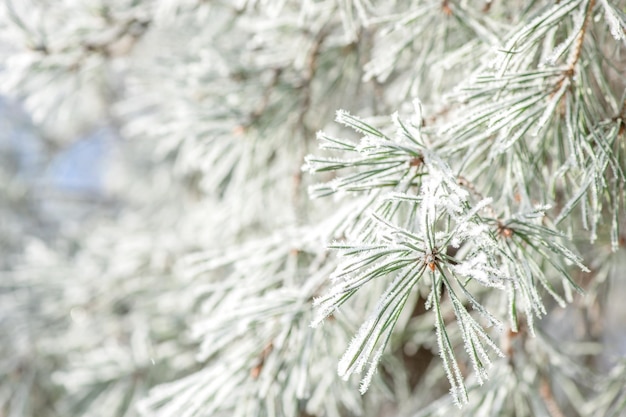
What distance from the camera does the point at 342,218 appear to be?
0.78m

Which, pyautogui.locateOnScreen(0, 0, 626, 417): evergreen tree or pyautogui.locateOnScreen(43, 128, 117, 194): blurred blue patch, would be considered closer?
pyautogui.locateOnScreen(0, 0, 626, 417): evergreen tree

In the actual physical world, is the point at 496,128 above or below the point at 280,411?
above

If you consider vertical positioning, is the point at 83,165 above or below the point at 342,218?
below

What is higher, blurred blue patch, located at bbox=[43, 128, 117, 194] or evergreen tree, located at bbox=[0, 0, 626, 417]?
evergreen tree, located at bbox=[0, 0, 626, 417]

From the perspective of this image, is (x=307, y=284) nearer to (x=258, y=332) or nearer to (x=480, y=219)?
(x=258, y=332)

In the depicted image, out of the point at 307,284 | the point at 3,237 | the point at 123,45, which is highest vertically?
the point at 123,45

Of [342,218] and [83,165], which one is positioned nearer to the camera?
[342,218]

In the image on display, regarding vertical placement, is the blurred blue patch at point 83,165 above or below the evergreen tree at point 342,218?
below

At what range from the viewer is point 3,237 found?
106 inches

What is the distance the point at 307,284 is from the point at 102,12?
79 cm

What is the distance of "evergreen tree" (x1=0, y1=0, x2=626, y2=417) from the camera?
2.07 feet

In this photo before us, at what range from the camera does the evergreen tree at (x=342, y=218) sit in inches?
24.8

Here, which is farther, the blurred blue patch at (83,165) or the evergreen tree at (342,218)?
the blurred blue patch at (83,165)

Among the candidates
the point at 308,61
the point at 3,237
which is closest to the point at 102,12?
the point at 308,61
